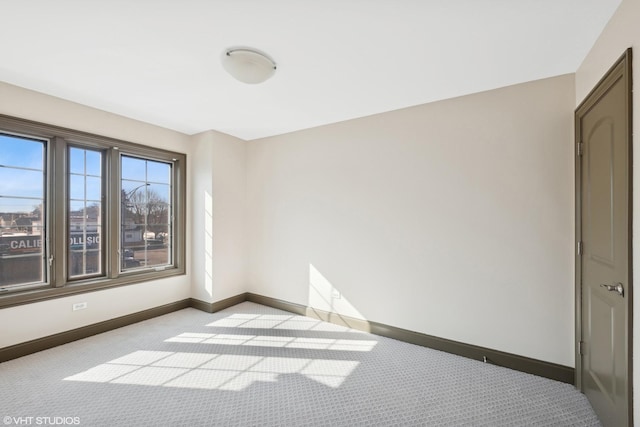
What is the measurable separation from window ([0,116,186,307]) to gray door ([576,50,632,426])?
4400mm

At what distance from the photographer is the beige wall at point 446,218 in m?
2.45

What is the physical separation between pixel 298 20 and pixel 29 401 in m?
3.20

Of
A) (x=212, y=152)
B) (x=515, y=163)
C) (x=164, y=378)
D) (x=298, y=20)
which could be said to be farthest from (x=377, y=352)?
(x=212, y=152)

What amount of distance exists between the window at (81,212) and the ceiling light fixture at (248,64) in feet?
7.05

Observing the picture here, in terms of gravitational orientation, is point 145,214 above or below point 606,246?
above

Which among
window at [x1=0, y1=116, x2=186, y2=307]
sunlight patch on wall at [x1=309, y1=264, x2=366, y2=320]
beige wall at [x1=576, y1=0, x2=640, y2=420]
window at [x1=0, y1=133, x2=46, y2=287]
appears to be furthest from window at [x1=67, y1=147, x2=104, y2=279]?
beige wall at [x1=576, y1=0, x2=640, y2=420]

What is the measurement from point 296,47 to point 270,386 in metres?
2.57

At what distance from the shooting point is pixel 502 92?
265 cm

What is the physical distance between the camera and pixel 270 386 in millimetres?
2334

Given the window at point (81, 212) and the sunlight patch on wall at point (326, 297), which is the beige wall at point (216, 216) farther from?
the sunlight patch on wall at point (326, 297)

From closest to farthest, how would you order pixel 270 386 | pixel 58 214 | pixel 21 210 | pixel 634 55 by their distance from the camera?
pixel 634 55
pixel 270 386
pixel 21 210
pixel 58 214

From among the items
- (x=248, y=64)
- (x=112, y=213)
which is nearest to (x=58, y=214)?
(x=112, y=213)

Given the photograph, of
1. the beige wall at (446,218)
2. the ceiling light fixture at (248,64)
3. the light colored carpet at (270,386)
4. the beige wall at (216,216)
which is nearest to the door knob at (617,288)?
the beige wall at (446,218)

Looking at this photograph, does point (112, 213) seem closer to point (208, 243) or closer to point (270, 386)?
point (208, 243)
